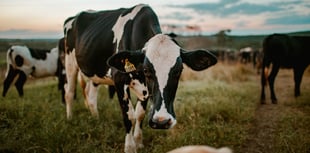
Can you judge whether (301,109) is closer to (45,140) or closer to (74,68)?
(74,68)

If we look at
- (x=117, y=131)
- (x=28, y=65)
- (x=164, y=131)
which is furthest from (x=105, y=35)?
(x=28, y=65)

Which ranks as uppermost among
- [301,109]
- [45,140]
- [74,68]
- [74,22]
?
[74,22]

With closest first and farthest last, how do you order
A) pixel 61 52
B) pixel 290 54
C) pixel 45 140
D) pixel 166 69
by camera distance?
pixel 166 69, pixel 45 140, pixel 61 52, pixel 290 54

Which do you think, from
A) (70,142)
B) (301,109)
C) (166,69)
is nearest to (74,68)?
(70,142)

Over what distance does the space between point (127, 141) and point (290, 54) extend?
632 centimetres

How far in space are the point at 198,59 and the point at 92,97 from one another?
3.17 m

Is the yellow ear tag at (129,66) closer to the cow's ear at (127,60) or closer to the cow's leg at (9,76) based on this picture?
the cow's ear at (127,60)

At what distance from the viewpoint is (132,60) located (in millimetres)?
3795

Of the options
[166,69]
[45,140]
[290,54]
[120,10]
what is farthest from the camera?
[290,54]

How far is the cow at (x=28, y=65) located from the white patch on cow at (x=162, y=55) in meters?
6.58

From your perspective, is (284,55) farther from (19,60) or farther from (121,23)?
(19,60)

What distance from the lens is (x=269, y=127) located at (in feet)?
18.5

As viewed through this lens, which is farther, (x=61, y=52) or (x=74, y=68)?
(x=61, y=52)

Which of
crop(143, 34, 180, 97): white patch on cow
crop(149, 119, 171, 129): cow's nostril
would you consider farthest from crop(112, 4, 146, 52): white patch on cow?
crop(149, 119, 171, 129): cow's nostril
